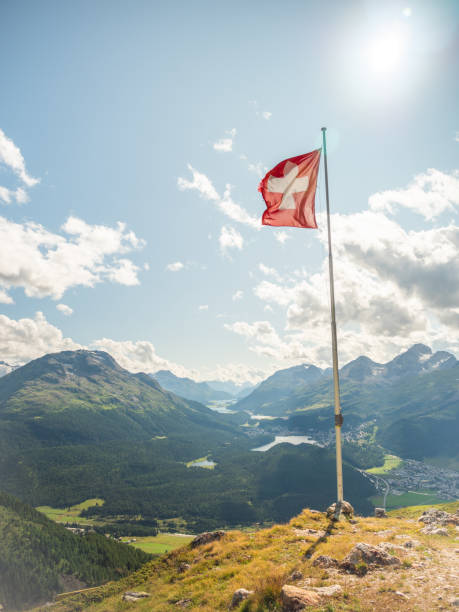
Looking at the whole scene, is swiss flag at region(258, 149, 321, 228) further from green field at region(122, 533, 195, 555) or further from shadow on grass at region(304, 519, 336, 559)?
green field at region(122, 533, 195, 555)

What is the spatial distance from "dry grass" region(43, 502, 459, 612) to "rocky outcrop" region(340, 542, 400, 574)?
417mm

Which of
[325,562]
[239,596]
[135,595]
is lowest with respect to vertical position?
[135,595]

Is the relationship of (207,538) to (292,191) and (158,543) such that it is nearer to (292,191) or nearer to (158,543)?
(292,191)

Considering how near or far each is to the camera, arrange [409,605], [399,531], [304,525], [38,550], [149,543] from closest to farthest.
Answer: [409,605] < [399,531] < [304,525] < [38,550] < [149,543]

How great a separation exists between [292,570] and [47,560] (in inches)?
6682

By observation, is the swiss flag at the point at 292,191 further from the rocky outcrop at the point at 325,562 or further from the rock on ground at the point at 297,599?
the rock on ground at the point at 297,599

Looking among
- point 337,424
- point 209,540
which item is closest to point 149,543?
point 209,540

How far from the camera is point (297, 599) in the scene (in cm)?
1090

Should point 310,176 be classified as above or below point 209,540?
above

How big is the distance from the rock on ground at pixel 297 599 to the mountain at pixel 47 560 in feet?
489

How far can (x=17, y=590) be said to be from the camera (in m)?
114

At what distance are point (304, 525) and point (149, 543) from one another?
727ft

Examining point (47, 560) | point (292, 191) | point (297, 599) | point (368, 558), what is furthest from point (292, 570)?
point (47, 560)

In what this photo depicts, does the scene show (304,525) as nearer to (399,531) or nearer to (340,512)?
(340,512)
